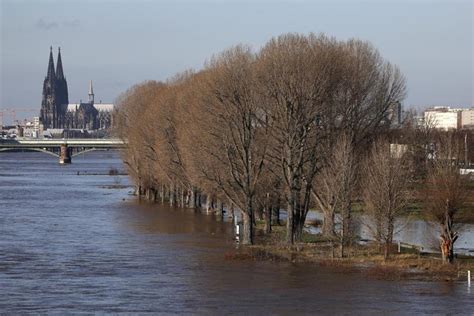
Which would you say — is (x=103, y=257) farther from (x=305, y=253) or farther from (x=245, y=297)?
(x=245, y=297)

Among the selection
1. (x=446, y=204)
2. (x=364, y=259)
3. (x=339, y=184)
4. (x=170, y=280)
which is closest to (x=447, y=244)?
(x=446, y=204)

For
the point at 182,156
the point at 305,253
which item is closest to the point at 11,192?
the point at 182,156

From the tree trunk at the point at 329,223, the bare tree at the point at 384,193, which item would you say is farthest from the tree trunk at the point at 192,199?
the bare tree at the point at 384,193

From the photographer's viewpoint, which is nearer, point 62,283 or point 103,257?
point 62,283

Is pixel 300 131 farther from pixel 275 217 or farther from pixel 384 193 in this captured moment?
pixel 275 217

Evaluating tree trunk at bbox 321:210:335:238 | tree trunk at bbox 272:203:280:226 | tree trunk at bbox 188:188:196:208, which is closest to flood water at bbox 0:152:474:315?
tree trunk at bbox 272:203:280:226

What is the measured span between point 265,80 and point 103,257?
13493 millimetres

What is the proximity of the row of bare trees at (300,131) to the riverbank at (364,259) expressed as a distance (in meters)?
1.06

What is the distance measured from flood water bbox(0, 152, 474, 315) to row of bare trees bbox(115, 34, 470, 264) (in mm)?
4182

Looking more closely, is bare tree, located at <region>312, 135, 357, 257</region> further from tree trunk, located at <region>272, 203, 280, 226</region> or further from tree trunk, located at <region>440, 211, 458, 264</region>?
tree trunk, located at <region>272, 203, 280, 226</region>

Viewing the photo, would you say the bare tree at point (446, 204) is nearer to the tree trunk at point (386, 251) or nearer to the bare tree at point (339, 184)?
the tree trunk at point (386, 251)

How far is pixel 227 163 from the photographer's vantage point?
62.4 meters

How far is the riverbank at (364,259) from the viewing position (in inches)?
1855

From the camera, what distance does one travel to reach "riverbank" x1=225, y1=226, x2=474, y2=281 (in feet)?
155
